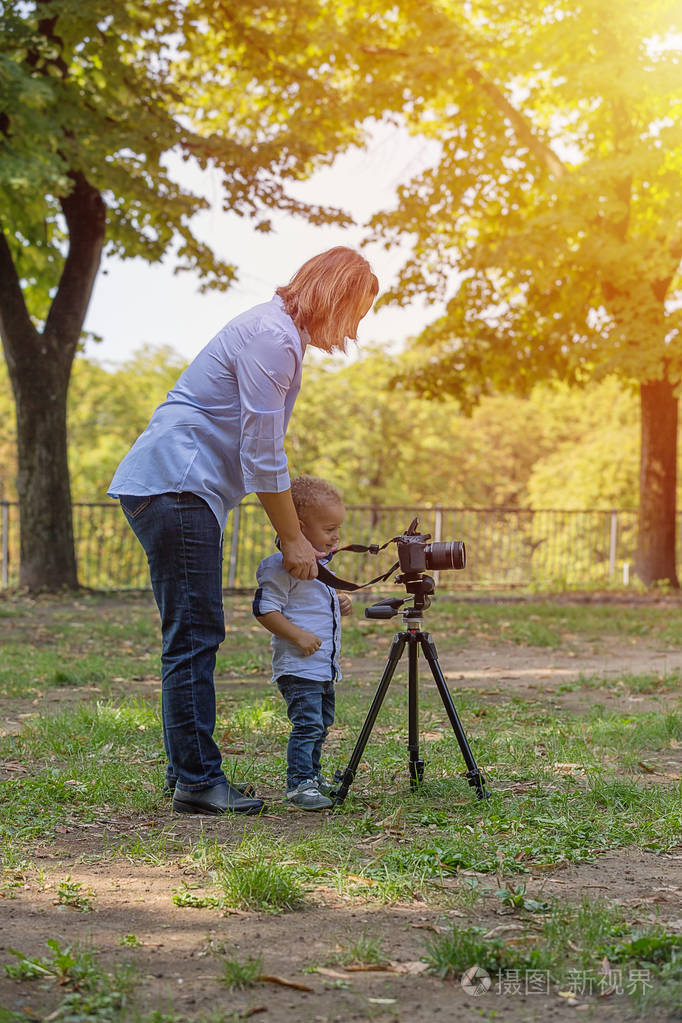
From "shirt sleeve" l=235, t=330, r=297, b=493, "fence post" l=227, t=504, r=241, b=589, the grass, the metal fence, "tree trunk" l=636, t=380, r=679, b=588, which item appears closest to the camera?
the grass

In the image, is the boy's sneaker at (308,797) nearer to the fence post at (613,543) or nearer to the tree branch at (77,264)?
the tree branch at (77,264)

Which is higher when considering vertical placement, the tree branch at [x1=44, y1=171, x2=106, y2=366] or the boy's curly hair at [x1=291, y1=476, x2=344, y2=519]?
the tree branch at [x1=44, y1=171, x2=106, y2=366]

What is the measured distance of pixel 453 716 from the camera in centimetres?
390

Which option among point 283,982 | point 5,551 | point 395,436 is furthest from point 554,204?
point 395,436

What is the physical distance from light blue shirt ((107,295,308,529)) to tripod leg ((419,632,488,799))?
2.74 ft

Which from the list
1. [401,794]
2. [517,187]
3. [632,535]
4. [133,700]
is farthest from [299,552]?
[632,535]

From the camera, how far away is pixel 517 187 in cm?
1645

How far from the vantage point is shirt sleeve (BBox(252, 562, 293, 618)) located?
3924 millimetres

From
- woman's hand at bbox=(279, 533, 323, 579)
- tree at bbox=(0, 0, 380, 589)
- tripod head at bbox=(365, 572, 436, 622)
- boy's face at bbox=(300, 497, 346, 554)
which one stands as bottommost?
tripod head at bbox=(365, 572, 436, 622)

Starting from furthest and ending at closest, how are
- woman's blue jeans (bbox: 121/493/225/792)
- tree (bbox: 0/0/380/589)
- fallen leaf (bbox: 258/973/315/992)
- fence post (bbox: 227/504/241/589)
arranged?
1. fence post (bbox: 227/504/241/589)
2. tree (bbox: 0/0/380/589)
3. woman's blue jeans (bbox: 121/493/225/792)
4. fallen leaf (bbox: 258/973/315/992)

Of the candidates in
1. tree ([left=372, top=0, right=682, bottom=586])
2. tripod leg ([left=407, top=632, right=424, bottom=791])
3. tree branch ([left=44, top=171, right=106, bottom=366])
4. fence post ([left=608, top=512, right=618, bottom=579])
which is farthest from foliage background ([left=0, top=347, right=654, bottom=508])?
tripod leg ([left=407, top=632, right=424, bottom=791])

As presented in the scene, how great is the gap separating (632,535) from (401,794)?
18.7m

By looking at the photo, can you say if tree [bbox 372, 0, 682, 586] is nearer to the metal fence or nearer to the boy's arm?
the metal fence

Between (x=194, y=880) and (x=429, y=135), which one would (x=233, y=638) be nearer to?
(x=194, y=880)
